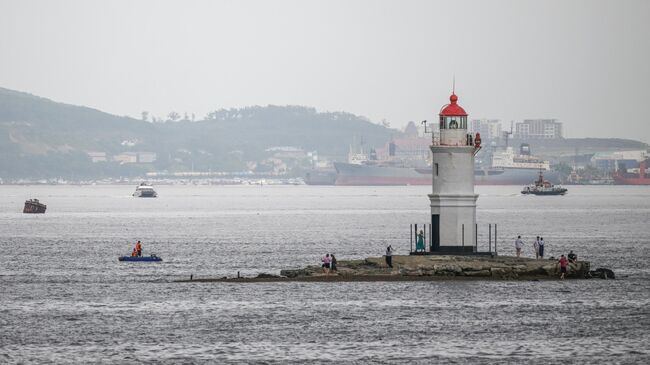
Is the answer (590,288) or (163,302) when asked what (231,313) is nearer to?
(163,302)

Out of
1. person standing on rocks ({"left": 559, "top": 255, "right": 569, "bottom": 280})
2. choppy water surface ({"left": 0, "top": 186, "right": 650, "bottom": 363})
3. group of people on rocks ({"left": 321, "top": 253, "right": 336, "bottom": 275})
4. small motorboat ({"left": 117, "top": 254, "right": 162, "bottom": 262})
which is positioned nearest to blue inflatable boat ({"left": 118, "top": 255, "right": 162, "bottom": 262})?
small motorboat ({"left": 117, "top": 254, "right": 162, "bottom": 262})

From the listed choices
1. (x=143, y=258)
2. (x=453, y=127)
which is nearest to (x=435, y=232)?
(x=453, y=127)

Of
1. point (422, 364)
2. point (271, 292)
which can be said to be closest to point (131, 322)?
point (271, 292)

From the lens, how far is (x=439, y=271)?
5866 cm

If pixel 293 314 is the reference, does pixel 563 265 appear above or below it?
above

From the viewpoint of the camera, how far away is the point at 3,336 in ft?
150

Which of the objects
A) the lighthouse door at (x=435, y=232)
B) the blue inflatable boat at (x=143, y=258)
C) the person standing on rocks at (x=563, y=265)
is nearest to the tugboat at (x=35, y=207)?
the blue inflatable boat at (x=143, y=258)

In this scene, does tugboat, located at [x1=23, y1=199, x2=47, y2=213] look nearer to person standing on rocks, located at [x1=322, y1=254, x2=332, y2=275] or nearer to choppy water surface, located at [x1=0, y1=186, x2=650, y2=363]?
choppy water surface, located at [x1=0, y1=186, x2=650, y2=363]

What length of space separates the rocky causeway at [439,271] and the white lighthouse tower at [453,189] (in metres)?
0.86

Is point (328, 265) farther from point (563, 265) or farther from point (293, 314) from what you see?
point (563, 265)

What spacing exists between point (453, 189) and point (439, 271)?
403 cm

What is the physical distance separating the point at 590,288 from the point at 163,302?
63.8ft

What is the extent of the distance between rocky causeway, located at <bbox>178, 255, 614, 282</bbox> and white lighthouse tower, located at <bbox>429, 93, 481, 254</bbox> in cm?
86

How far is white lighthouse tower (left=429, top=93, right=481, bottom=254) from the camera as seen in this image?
59844mm
